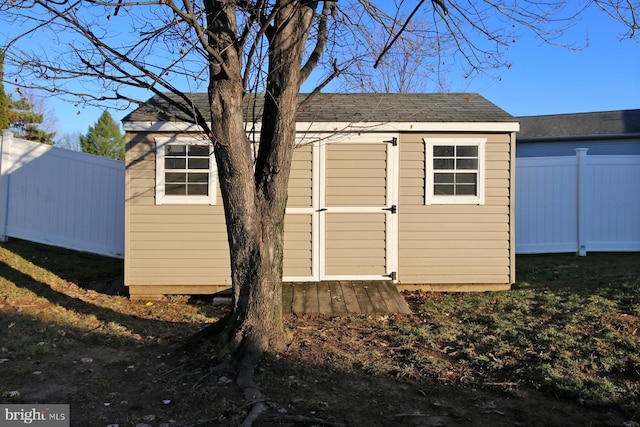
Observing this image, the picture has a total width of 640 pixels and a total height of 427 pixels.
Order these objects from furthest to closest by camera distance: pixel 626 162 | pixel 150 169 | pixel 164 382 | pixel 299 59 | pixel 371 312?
pixel 626 162 < pixel 150 169 < pixel 371 312 < pixel 299 59 < pixel 164 382

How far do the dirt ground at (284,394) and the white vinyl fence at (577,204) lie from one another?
6.92 meters

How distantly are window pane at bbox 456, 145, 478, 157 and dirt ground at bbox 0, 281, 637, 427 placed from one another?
4183 millimetres

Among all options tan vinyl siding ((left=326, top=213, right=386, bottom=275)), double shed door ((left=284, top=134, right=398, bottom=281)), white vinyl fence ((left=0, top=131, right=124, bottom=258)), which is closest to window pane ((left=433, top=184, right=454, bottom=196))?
double shed door ((left=284, top=134, right=398, bottom=281))

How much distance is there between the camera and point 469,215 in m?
7.70

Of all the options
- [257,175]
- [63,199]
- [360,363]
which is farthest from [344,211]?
[63,199]

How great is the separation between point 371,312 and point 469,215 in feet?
8.78

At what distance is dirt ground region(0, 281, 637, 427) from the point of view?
323cm

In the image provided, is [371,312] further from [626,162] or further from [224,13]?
[626,162]

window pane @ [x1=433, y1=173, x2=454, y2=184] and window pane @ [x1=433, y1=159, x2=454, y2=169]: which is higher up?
window pane @ [x1=433, y1=159, x2=454, y2=169]

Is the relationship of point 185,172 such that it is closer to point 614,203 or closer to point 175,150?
point 175,150

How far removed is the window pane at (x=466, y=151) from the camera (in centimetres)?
765

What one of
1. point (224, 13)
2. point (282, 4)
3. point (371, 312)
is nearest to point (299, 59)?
point (282, 4)

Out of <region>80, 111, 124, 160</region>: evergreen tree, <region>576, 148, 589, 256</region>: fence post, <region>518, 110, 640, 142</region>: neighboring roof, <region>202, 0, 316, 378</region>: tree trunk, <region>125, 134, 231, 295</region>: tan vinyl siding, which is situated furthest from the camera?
<region>80, 111, 124, 160</region>: evergreen tree

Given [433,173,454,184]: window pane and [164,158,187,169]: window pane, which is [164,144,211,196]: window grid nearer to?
[164,158,187,169]: window pane
